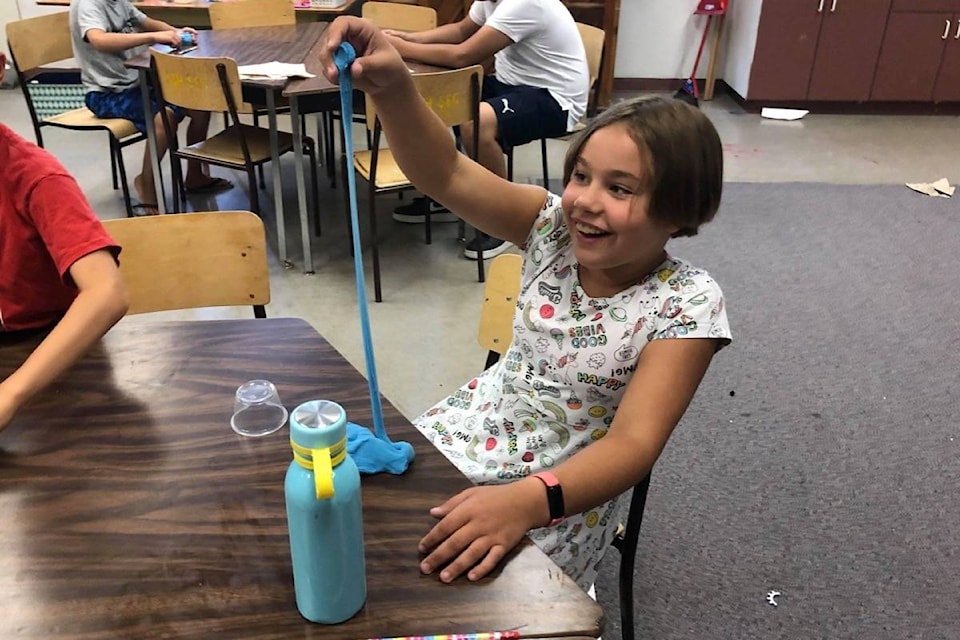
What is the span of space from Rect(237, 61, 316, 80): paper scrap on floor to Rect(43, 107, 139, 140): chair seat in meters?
0.69

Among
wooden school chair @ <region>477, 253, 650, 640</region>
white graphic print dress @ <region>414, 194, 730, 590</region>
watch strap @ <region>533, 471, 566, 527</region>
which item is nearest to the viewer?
watch strap @ <region>533, 471, 566, 527</region>

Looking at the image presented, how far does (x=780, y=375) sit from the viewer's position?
2.50 metres

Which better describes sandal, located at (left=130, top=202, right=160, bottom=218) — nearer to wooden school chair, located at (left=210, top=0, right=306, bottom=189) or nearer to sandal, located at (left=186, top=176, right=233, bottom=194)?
sandal, located at (left=186, top=176, right=233, bottom=194)

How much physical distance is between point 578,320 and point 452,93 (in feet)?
5.99

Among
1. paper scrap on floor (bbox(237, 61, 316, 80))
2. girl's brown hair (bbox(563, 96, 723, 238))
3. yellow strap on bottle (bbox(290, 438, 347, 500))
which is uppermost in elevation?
girl's brown hair (bbox(563, 96, 723, 238))

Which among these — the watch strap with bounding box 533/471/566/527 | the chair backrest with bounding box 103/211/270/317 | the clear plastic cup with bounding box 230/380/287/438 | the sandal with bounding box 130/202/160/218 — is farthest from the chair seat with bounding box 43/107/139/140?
the watch strap with bounding box 533/471/566/527

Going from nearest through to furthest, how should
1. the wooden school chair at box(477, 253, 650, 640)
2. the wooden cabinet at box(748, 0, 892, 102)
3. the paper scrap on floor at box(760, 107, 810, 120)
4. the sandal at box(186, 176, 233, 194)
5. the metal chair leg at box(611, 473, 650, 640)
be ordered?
1. the metal chair leg at box(611, 473, 650, 640)
2. the wooden school chair at box(477, 253, 650, 640)
3. the sandal at box(186, 176, 233, 194)
4. the wooden cabinet at box(748, 0, 892, 102)
5. the paper scrap on floor at box(760, 107, 810, 120)

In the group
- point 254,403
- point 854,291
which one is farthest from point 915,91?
point 254,403

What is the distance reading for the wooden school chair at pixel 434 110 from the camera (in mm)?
2689

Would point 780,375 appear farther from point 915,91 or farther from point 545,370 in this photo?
point 915,91

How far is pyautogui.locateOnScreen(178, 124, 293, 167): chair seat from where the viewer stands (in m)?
3.05

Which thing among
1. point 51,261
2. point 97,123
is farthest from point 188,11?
point 51,261

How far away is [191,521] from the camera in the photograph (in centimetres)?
82

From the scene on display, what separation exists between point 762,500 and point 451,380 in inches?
38.2
